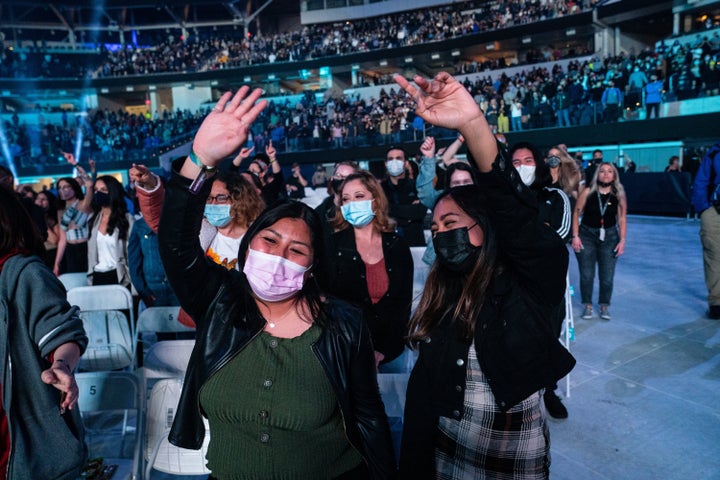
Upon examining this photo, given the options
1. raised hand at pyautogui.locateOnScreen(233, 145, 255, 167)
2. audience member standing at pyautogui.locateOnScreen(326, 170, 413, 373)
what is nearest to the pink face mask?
audience member standing at pyautogui.locateOnScreen(326, 170, 413, 373)

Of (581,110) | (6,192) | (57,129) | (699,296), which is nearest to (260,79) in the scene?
(57,129)

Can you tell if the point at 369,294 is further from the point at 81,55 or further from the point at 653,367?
the point at 81,55

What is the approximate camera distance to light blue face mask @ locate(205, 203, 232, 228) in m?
3.64

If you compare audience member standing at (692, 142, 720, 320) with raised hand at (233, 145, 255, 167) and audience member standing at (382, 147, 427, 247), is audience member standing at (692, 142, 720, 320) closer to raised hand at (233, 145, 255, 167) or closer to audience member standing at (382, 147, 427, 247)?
audience member standing at (382, 147, 427, 247)

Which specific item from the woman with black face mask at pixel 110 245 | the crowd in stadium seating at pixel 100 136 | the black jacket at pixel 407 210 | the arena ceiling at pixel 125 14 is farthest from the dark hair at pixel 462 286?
the arena ceiling at pixel 125 14

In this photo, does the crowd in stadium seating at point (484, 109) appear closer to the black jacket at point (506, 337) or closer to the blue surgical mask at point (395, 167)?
the blue surgical mask at point (395, 167)

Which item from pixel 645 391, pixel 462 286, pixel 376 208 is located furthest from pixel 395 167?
pixel 462 286

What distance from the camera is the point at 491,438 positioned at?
1.89 meters

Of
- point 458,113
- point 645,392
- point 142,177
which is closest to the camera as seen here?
point 458,113

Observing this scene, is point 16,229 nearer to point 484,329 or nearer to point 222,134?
point 222,134

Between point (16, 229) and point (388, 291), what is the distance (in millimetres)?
2084

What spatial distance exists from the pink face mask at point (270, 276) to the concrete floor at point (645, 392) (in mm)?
2294

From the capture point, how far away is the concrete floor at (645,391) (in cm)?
338

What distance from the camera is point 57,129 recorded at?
32.1 m
